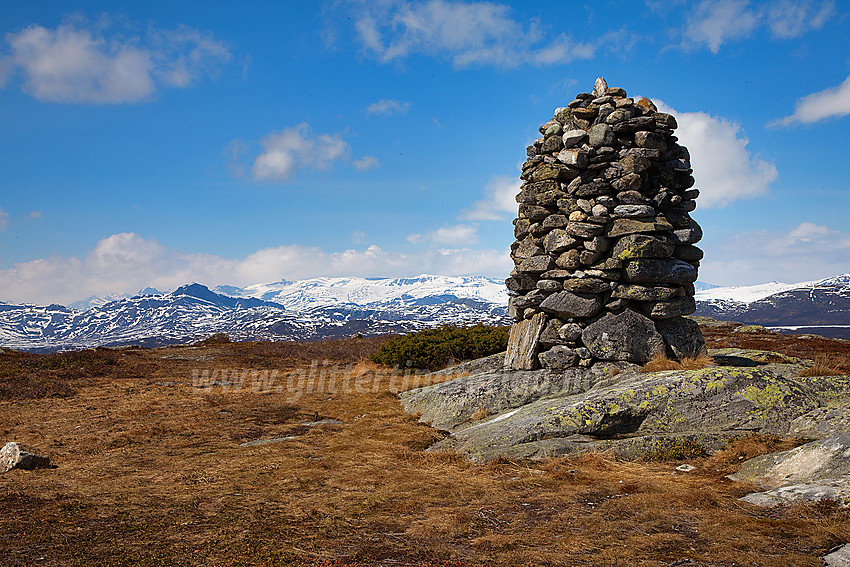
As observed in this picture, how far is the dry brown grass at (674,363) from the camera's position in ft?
42.3

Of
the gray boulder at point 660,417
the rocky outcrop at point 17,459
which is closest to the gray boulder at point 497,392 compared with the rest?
the gray boulder at point 660,417

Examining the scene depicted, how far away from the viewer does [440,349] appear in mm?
23531

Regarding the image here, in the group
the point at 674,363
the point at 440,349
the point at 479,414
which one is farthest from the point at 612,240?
the point at 440,349

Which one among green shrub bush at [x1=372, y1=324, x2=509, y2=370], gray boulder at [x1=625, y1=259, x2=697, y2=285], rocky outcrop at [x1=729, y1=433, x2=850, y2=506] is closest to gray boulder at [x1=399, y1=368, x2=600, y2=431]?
gray boulder at [x1=625, y1=259, x2=697, y2=285]

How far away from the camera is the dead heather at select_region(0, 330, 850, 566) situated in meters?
5.39

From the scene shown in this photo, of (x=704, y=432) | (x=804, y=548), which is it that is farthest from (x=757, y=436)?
(x=804, y=548)

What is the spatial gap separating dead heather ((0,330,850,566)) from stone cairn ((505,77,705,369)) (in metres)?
5.20

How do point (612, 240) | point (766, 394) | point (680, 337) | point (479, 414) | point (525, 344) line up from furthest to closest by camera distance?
point (525, 344), point (612, 240), point (680, 337), point (479, 414), point (766, 394)

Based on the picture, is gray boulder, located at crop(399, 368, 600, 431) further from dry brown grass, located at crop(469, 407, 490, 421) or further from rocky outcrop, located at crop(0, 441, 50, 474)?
rocky outcrop, located at crop(0, 441, 50, 474)

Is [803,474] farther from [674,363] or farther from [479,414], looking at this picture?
[479,414]

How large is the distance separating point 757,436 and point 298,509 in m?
7.84

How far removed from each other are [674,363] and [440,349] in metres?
11.9

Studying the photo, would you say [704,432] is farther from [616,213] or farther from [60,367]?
[60,367]

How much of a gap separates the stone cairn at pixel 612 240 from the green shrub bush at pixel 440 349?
761 centimetres
